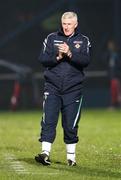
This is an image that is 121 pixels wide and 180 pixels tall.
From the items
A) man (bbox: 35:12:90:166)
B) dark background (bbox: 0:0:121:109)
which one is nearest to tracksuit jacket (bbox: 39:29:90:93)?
man (bbox: 35:12:90:166)

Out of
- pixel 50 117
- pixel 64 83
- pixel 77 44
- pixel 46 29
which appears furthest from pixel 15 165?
pixel 46 29

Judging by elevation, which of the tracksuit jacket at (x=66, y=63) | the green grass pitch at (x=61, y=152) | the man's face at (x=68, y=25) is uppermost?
the man's face at (x=68, y=25)

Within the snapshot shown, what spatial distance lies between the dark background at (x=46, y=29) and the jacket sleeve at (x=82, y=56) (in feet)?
48.3

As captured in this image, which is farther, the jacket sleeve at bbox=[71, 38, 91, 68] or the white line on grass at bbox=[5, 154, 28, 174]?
the jacket sleeve at bbox=[71, 38, 91, 68]

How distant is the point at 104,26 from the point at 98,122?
8.05m

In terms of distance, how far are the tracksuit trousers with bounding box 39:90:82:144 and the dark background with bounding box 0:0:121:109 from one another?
1459 centimetres

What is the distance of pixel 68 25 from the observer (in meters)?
10.4

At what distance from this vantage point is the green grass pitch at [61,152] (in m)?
9.66

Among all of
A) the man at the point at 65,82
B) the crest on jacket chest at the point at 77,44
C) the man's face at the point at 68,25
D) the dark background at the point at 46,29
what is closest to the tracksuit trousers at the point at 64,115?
the man at the point at 65,82

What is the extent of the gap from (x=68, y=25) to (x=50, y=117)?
47.9 inches

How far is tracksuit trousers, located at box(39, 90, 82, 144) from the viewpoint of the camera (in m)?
10.5

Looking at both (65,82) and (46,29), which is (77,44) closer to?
(65,82)

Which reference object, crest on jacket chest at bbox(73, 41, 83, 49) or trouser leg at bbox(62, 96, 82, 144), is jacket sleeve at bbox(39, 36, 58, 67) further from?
trouser leg at bbox(62, 96, 82, 144)

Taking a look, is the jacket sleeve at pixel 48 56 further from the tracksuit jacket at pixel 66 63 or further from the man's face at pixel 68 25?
the man's face at pixel 68 25
